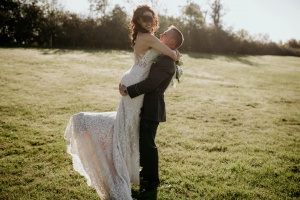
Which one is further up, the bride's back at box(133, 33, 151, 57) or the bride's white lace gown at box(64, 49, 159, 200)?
the bride's back at box(133, 33, 151, 57)

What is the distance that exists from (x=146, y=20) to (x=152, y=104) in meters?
1.17

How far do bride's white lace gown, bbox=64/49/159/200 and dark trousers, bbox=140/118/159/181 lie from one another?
0.42ft

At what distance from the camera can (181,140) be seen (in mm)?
6180

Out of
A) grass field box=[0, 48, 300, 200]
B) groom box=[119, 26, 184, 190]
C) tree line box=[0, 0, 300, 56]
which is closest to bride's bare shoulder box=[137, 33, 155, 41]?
groom box=[119, 26, 184, 190]

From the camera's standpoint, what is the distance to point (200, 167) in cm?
495

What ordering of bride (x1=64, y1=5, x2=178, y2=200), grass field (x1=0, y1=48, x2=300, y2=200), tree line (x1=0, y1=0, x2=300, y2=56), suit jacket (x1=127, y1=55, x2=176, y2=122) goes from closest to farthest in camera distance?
suit jacket (x1=127, y1=55, x2=176, y2=122)
bride (x1=64, y1=5, x2=178, y2=200)
grass field (x1=0, y1=48, x2=300, y2=200)
tree line (x1=0, y1=0, x2=300, y2=56)

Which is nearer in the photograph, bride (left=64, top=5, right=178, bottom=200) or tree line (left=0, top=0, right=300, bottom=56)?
bride (left=64, top=5, right=178, bottom=200)

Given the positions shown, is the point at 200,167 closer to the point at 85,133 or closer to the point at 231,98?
the point at 85,133

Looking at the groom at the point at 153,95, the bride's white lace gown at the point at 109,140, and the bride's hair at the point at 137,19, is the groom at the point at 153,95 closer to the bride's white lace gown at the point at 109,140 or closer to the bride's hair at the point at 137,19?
the bride's white lace gown at the point at 109,140

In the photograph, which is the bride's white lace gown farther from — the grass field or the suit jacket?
the grass field

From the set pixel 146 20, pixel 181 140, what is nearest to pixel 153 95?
pixel 146 20

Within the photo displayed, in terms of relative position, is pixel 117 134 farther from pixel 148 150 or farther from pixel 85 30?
pixel 85 30

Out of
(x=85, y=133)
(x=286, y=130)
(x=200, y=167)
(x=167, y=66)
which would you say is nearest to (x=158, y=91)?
(x=167, y=66)

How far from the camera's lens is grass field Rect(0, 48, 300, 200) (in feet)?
13.7
